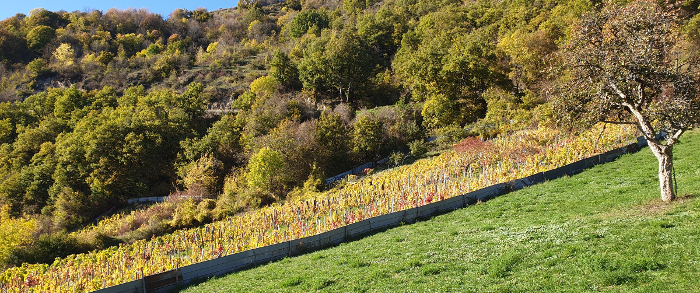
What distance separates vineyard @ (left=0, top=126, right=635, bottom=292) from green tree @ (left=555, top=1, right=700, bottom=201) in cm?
181

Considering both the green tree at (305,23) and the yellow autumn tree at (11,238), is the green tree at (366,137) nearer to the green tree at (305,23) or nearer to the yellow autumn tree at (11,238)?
the yellow autumn tree at (11,238)

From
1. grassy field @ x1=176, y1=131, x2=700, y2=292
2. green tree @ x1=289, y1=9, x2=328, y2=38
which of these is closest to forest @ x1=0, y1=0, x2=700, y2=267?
grassy field @ x1=176, y1=131, x2=700, y2=292

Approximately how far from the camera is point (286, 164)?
26.8 m

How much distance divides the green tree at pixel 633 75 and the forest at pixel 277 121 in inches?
315

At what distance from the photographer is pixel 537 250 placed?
7.76 meters

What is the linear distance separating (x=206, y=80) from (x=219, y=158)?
2749cm

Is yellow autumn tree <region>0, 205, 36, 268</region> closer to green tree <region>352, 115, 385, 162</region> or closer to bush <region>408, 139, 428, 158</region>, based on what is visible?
green tree <region>352, 115, 385, 162</region>

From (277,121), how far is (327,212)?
18.5 m

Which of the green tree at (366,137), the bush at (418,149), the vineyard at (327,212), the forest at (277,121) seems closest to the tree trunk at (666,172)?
the vineyard at (327,212)

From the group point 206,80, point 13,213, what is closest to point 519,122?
point 13,213

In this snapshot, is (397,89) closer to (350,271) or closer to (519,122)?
(519,122)

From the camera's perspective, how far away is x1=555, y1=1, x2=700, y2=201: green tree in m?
9.10

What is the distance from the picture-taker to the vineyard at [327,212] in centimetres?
1252

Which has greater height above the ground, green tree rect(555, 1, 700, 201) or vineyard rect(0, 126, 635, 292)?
green tree rect(555, 1, 700, 201)
